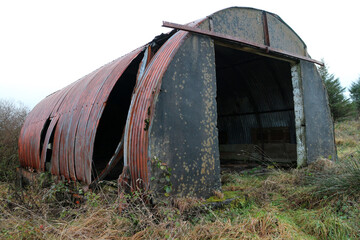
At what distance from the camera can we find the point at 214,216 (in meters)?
4.43

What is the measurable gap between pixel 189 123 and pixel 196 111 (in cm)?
29

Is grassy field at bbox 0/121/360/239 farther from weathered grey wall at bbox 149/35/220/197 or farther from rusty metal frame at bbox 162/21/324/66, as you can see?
rusty metal frame at bbox 162/21/324/66

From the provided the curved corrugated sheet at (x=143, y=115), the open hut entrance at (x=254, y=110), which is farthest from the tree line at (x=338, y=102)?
the curved corrugated sheet at (x=143, y=115)

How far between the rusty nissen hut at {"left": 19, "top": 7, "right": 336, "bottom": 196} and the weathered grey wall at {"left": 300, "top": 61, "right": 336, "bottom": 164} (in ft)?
0.10

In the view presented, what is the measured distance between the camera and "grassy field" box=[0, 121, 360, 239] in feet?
12.2

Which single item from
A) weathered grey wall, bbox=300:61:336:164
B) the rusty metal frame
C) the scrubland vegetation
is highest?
the rusty metal frame

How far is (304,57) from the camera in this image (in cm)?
798

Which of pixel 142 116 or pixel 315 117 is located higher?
pixel 142 116

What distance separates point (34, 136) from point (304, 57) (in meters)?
9.02

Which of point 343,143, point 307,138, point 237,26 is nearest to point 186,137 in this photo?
point 237,26

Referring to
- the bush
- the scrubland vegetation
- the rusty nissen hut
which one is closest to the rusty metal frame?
the rusty nissen hut

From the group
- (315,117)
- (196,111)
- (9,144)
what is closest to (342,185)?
(196,111)

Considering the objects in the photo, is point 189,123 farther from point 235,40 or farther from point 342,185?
point 342,185

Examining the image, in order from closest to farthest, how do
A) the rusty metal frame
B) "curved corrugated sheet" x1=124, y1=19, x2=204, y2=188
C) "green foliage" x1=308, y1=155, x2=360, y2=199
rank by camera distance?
"curved corrugated sheet" x1=124, y1=19, x2=204, y2=188 → "green foliage" x1=308, y1=155, x2=360, y2=199 → the rusty metal frame
